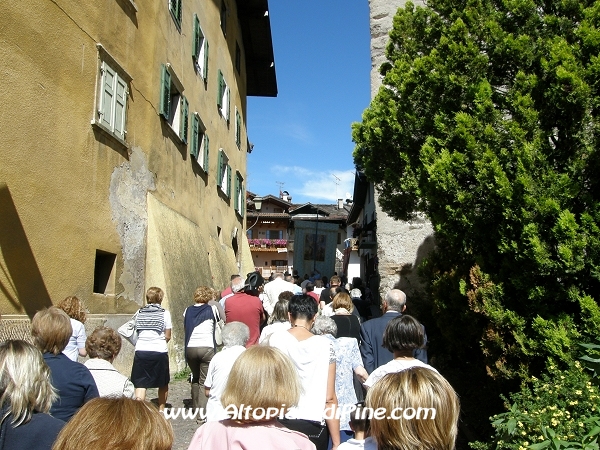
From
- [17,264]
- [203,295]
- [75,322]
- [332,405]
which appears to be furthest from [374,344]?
[17,264]

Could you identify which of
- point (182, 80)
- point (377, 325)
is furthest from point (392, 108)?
point (182, 80)

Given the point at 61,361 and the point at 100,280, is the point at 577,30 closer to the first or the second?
the point at 61,361

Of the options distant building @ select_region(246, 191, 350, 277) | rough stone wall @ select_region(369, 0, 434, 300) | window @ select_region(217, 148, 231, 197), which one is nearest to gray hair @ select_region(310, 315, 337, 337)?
rough stone wall @ select_region(369, 0, 434, 300)

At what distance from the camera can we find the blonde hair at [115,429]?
72.3 inches

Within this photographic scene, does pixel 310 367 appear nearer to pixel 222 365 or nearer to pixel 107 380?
pixel 222 365

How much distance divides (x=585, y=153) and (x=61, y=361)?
4.52 metres

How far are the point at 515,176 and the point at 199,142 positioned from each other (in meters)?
12.0

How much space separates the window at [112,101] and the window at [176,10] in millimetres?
3522

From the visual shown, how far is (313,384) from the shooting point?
3.75 metres

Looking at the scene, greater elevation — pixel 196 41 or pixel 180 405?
pixel 196 41

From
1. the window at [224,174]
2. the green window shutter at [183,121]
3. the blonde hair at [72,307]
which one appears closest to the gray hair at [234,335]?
the blonde hair at [72,307]

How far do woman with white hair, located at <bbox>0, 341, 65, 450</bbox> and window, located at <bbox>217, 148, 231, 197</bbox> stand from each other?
15.8 m

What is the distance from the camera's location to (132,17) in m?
10.3

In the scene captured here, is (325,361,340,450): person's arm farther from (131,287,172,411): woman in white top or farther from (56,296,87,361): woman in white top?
(131,287,172,411): woman in white top
